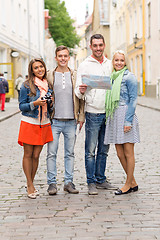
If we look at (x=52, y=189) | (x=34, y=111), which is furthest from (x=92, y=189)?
(x=34, y=111)

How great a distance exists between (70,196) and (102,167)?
64 cm

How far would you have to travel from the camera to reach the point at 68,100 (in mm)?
5516

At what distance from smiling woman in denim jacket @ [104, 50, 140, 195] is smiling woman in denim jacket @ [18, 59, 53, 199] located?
28.5 inches

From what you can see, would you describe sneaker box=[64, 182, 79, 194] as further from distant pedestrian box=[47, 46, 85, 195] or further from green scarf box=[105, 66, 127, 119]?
green scarf box=[105, 66, 127, 119]

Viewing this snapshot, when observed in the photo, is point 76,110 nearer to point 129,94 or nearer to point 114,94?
point 114,94

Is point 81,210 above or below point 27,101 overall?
below

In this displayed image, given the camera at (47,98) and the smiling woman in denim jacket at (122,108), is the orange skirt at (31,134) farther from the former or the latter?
the smiling woman in denim jacket at (122,108)

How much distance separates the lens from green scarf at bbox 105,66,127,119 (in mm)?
5360

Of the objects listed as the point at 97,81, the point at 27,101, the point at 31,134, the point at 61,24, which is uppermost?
the point at 61,24

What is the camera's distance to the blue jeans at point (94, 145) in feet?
18.3

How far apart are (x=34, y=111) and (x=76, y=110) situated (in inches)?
19.7

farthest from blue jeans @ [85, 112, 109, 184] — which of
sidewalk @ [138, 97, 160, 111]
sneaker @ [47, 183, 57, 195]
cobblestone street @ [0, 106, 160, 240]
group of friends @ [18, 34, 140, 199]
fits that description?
sidewalk @ [138, 97, 160, 111]

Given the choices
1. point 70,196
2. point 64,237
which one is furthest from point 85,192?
point 64,237

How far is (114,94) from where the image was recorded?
5.36 m
